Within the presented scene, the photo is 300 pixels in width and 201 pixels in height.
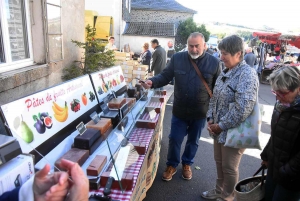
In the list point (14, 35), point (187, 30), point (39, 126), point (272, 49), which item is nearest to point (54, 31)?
point (14, 35)

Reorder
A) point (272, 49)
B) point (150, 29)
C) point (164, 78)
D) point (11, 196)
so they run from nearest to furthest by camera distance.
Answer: point (11, 196)
point (164, 78)
point (272, 49)
point (150, 29)

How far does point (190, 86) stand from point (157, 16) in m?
24.8

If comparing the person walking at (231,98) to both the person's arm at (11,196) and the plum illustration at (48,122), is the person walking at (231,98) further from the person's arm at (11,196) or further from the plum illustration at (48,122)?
Result: the person's arm at (11,196)

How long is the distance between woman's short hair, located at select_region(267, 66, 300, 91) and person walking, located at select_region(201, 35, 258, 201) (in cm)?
28

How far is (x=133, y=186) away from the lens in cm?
151

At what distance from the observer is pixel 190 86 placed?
8.69 feet

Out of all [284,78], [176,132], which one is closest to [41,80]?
[176,132]

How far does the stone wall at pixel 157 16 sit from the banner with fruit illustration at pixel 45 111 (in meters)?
24.2

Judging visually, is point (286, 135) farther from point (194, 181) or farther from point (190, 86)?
point (194, 181)

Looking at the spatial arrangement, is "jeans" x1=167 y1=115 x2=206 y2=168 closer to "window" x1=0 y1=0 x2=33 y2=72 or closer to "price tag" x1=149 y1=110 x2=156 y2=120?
"price tag" x1=149 y1=110 x2=156 y2=120

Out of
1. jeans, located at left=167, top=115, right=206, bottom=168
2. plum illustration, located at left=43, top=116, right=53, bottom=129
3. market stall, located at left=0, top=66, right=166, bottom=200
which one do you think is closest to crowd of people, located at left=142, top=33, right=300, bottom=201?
jeans, located at left=167, top=115, right=206, bottom=168

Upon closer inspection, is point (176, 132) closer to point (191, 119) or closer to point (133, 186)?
point (191, 119)

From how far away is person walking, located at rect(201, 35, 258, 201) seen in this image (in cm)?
194

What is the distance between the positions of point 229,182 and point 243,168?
1282mm
